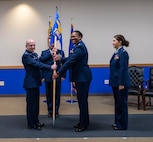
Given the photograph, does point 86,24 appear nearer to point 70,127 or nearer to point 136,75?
point 136,75

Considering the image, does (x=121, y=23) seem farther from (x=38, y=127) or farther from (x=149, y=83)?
(x=38, y=127)

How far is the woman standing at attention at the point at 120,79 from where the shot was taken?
454 centimetres

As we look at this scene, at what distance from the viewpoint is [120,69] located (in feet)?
14.9

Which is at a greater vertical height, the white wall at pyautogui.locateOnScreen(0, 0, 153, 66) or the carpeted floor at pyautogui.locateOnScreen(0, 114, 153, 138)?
the white wall at pyautogui.locateOnScreen(0, 0, 153, 66)

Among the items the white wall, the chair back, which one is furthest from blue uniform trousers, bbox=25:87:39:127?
the white wall

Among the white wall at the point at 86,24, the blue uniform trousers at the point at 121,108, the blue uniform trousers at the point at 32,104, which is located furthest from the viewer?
the white wall at the point at 86,24

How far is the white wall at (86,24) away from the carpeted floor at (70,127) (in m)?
2.41

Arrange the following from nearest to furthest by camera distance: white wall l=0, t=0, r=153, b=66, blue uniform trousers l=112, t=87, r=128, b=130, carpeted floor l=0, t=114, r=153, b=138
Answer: carpeted floor l=0, t=114, r=153, b=138
blue uniform trousers l=112, t=87, r=128, b=130
white wall l=0, t=0, r=153, b=66

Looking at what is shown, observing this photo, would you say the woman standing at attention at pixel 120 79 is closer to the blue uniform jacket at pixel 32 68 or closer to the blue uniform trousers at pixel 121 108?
Answer: the blue uniform trousers at pixel 121 108

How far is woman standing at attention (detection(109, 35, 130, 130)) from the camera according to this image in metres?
4.54

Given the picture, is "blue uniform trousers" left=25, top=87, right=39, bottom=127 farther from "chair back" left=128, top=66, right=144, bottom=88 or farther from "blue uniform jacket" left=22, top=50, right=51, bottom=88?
"chair back" left=128, top=66, right=144, bottom=88

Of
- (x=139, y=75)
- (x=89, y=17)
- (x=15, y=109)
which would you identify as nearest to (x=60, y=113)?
(x=15, y=109)

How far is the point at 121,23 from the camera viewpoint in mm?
7633

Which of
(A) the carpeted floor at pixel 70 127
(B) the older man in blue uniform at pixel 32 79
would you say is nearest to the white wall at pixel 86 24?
(A) the carpeted floor at pixel 70 127
